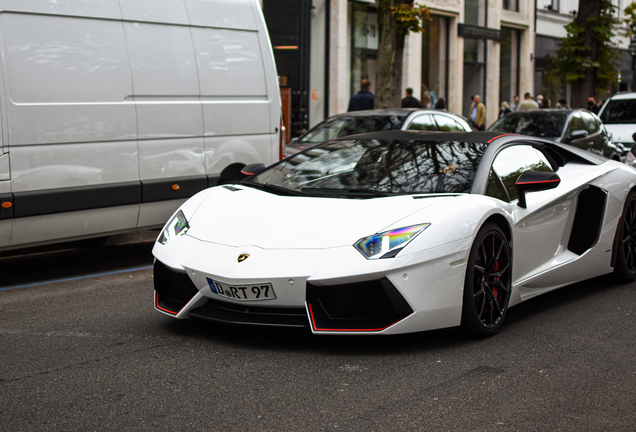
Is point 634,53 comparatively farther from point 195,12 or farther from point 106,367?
point 106,367

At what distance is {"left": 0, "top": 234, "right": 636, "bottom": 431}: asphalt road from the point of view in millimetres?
3344

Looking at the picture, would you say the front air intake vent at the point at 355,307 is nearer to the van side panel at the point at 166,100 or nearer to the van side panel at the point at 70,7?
the van side panel at the point at 166,100

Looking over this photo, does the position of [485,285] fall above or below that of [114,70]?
below

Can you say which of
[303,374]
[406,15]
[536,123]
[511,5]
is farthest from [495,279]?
[511,5]

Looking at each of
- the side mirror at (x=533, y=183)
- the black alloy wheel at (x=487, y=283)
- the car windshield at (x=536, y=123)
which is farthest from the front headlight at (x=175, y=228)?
the car windshield at (x=536, y=123)

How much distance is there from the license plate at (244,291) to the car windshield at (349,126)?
7.32m

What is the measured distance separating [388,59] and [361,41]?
302 inches

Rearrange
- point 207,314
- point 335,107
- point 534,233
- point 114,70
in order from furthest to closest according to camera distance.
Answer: point 335,107 → point 114,70 → point 534,233 → point 207,314

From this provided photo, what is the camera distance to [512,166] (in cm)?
534

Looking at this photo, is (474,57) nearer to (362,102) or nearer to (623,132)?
(623,132)

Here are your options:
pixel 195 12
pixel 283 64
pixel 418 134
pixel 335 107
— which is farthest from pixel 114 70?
pixel 335 107

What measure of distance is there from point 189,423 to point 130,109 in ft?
13.2

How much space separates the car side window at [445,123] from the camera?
12086 mm

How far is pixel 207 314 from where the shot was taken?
4.39 meters
